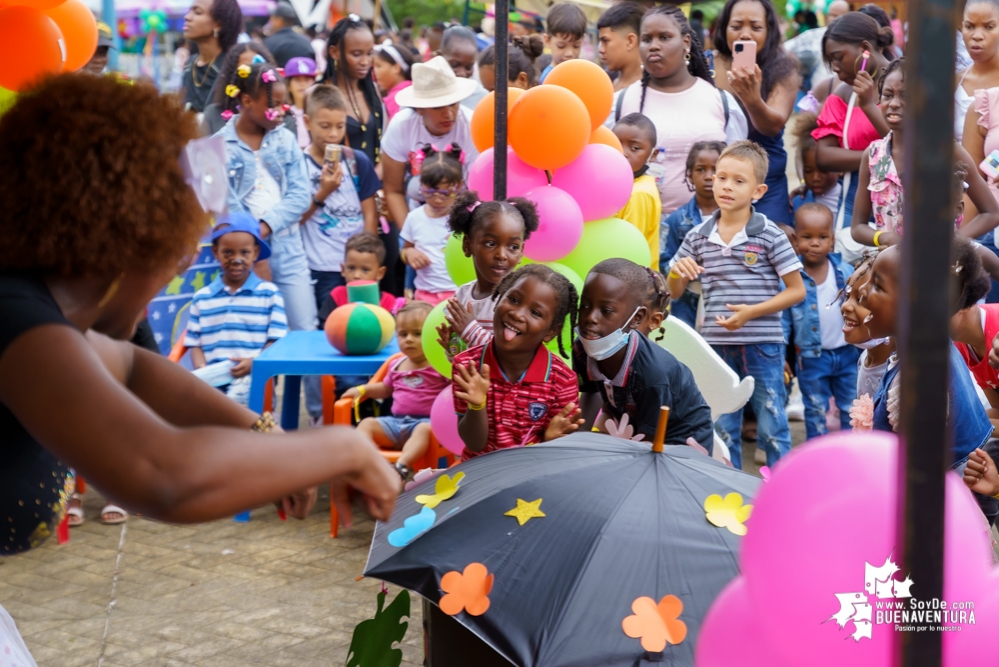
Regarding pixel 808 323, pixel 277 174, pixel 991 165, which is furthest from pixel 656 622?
pixel 277 174

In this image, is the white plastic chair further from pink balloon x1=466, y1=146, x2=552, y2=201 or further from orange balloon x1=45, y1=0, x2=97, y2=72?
orange balloon x1=45, y1=0, x2=97, y2=72

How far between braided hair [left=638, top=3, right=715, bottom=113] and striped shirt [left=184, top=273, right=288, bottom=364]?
2.23m

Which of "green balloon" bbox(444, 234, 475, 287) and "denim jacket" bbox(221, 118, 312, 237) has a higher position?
"denim jacket" bbox(221, 118, 312, 237)

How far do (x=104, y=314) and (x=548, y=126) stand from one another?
100.0 inches

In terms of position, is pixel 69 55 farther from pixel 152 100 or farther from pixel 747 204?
pixel 747 204

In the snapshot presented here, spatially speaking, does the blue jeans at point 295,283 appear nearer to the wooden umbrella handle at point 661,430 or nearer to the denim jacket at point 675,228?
the denim jacket at point 675,228

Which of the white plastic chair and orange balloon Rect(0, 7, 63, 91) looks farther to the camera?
the white plastic chair

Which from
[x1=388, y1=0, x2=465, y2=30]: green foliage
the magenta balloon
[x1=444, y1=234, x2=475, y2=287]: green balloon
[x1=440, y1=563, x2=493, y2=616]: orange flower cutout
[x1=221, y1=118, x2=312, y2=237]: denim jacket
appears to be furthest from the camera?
[x1=388, y1=0, x2=465, y2=30]: green foliage

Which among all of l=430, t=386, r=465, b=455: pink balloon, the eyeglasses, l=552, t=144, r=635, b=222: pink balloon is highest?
the eyeglasses

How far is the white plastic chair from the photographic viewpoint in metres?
3.95

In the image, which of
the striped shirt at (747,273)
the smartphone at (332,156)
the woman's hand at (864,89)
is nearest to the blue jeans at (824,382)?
the striped shirt at (747,273)

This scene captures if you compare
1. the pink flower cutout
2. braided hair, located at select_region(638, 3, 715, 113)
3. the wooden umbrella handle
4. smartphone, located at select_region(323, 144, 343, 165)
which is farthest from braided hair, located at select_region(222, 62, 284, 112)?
the wooden umbrella handle

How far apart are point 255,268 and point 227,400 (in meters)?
4.15

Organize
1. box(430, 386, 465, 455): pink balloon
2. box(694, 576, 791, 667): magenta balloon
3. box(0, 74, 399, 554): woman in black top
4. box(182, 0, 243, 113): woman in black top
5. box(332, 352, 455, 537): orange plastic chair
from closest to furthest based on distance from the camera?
1. box(0, 74, 399, 554): woman in black top
2. box(694, 576, 791, 667): magenta balloon
3. box(430, 386, 465, 455): pink balloon
4. box(332, 352, 455, 537): orange plastic chair
5. box(182, 0, 243, 113): woman in black top
